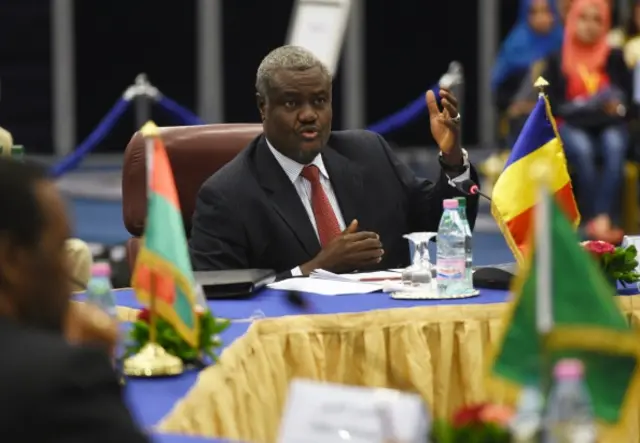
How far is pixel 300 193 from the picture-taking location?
5000 millimetres

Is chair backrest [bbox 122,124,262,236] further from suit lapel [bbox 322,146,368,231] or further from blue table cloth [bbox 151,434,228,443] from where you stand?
blue table cloth [bbox 151,434,228,443]

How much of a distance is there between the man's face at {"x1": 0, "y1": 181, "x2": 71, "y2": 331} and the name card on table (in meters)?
0.41

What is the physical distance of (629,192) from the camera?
10.4m

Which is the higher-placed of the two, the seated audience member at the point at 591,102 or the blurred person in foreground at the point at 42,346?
the blurred person in foreground at the point at 42,346

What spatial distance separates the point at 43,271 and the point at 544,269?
756 millimetres

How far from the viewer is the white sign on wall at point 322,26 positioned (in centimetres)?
840

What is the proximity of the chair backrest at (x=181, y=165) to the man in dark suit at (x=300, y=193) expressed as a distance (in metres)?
0.20

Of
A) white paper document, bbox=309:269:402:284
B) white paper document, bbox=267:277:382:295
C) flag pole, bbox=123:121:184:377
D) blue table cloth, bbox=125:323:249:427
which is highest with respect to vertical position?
flag pole, bbox=123:121:184:377

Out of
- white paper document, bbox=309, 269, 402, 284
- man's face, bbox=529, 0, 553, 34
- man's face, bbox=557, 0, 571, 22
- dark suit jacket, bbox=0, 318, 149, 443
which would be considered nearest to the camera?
dark suit jacket, bbox=0, 318, 149, 443

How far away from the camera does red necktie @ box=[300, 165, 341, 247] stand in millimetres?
4953

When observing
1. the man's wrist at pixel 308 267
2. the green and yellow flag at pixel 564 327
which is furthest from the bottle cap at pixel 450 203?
the green and yellow flag at pixel 564 327

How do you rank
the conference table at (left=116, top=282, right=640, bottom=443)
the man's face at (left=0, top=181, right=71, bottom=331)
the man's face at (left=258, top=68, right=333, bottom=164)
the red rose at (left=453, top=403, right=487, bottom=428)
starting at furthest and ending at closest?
the man's face at (left=258, top=68, right=333, bottom=164) < the conference table at (left=116, top=282, right=640, bottom=443) < the red rose at (left=453, top=403, right=487, bottom=428) < the man's face at (left=0, top=181, right=71, bottom=331)

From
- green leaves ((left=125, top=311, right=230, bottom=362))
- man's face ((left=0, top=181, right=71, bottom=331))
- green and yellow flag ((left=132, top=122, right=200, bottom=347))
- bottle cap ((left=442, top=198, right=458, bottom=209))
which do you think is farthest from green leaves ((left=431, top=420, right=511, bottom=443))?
bottle cap ((left=442, top=198, right=458, bottom=209))

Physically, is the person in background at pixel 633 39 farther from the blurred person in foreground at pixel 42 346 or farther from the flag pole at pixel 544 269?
the blurred person in foreground at pixel 42 346
